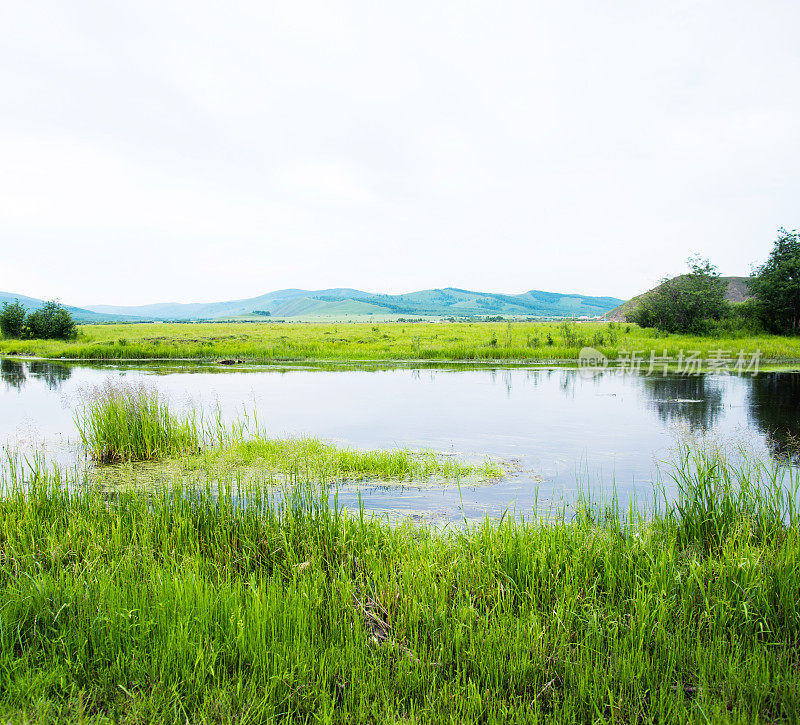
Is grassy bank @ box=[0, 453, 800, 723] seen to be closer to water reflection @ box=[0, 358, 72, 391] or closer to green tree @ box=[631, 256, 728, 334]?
water reflection @ box=[0, 358, 72, 391]

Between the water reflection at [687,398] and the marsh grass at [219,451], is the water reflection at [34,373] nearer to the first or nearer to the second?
the marsh grass at [219,451]

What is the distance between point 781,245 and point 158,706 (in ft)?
130

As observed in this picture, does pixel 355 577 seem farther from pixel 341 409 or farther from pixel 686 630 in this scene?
pixel 341 409

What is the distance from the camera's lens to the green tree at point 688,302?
33.6 m

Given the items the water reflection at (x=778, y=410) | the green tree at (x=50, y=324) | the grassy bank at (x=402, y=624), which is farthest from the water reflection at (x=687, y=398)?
the green tree at (x=50, y=324)

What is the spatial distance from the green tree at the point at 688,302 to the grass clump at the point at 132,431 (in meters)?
32.4

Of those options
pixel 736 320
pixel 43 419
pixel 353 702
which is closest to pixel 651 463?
pixel 353 702

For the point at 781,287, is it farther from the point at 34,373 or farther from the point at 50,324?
the point at 50,324

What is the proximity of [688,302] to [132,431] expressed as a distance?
33.2 meters

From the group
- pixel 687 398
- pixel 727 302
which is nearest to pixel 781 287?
pixel 727 302

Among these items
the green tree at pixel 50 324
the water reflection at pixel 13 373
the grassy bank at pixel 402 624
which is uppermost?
the green tree at pixel 50 324

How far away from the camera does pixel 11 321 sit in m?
43.6

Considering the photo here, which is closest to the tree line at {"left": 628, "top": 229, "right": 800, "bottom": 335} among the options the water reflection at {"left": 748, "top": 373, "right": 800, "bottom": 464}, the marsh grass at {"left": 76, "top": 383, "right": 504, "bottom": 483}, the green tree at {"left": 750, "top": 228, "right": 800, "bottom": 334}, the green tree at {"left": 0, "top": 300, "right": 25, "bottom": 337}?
the green tree at {"left": 750, "top": 228, "right": 800, "bottom": 334}

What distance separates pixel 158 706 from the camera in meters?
2.93
